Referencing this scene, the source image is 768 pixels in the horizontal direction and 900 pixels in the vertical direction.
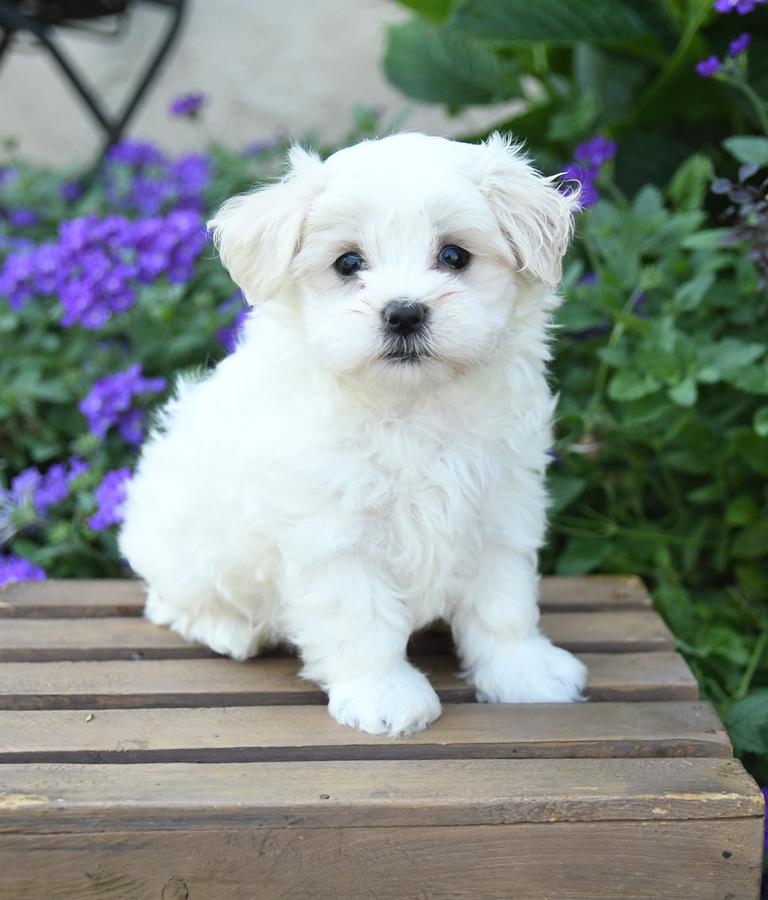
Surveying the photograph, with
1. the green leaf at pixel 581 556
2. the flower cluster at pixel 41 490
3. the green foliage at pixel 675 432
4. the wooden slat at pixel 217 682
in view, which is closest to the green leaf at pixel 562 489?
the green foliage at pixel 675 432

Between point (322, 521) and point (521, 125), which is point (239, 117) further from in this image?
point (322, 521)

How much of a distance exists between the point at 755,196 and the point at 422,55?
6.00ft

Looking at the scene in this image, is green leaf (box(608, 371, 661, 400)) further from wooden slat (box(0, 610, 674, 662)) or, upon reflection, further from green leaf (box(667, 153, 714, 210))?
green leaf (box(667, 153, 714, 210))

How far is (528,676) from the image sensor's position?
2.39m

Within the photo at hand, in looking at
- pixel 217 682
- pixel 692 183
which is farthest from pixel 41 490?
pixel 692 183

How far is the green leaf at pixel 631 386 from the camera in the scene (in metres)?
2.91

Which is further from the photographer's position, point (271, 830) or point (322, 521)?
point (322, 521)

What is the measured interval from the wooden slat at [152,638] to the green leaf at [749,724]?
8.7 inches

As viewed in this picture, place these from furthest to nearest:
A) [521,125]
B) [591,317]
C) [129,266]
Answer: [521,125] < [129,266] < [591,317]

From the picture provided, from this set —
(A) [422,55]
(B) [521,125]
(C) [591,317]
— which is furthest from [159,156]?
(C) [591,317]

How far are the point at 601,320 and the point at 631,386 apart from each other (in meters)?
0.29

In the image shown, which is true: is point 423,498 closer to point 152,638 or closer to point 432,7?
point 152,638

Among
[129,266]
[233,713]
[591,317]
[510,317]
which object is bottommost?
[233,713]

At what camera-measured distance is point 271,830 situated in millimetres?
1934
